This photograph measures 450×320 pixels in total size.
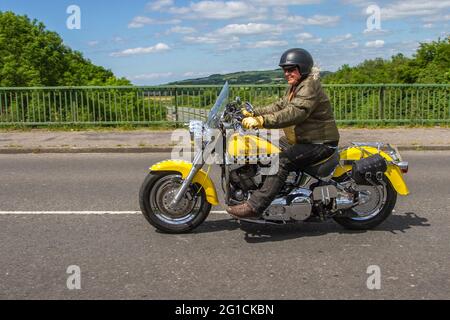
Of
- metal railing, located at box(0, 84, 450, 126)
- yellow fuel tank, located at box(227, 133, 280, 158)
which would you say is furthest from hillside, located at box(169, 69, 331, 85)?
metal railing, located at box(0, 84, 450, 126)

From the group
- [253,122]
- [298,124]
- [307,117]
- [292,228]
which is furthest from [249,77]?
[292,228]

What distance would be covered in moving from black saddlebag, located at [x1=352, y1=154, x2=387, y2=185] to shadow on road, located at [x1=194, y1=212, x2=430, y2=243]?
610 millimetres

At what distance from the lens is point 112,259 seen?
5.00 m

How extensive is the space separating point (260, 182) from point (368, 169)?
1.09 metres

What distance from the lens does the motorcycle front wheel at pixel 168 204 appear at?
5.62m

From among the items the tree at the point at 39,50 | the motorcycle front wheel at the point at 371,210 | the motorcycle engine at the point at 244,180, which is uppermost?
the tree at the point at 39,50

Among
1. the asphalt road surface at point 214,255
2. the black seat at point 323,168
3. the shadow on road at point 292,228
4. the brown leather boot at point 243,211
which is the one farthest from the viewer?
the shadow on road at point 292,228

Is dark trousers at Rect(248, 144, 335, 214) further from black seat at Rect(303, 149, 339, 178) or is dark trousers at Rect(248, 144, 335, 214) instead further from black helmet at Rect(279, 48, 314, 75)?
black helmet at Rect(279, 48, 314, 75)

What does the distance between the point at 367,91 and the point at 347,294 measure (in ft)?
37.6

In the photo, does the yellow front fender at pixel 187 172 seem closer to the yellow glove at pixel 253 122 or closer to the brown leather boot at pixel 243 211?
the brown leather boot at pixel 243 211

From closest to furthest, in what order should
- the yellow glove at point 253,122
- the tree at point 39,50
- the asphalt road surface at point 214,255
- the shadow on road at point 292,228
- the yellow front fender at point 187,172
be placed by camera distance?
the asphalt road surface at point 214,255
the yellow glove at point 253,122
the yellow front fender at point 187,172
the shadow on road at point 292,228
the tree at point 39,50

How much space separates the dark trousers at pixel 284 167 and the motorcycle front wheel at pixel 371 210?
2.41ft

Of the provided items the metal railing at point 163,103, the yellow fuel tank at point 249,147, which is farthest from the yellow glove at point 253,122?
the metal railing at point 163,103
